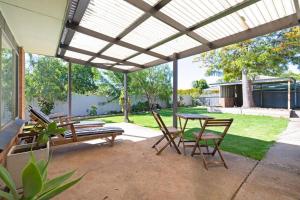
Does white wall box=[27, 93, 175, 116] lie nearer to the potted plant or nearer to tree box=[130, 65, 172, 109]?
tree box=[130, 65, 172, 109]

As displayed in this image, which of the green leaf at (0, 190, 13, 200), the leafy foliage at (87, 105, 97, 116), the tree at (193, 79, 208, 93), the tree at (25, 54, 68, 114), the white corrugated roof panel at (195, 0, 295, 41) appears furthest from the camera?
the tree at (193, 79, 208, 93)

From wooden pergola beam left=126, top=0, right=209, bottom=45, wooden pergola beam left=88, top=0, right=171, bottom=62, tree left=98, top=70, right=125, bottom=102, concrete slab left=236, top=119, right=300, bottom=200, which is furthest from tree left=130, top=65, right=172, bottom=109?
concrete slab left=236, top=119, right=300, bottom=200

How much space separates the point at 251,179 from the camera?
113 inches

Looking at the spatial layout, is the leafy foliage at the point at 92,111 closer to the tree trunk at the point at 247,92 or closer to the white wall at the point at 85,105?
the white wall at the point at 85,105

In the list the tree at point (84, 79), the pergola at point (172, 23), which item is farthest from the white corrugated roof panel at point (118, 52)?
the tree at point (84, 79)

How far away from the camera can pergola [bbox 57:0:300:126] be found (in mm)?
3455

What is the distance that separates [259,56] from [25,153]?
13701 mm

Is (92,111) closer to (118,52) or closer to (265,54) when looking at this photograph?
(118,52)

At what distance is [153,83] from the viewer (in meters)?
15.4

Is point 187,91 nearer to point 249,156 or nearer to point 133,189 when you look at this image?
point 249,156

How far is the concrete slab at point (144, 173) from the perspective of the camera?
2.50 metres

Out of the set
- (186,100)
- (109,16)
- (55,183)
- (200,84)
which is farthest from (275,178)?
(200,84)

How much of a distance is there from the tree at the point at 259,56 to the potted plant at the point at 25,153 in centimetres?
1304

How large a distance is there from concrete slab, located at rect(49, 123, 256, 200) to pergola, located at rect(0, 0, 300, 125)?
289 cm
